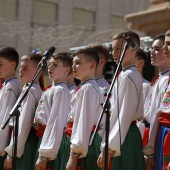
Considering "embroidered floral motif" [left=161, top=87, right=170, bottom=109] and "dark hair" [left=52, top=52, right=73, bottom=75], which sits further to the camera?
"dark hair" [left=52, top=52, right=73, bottom=75]

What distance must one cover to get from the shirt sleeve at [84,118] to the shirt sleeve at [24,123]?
0.68 meters

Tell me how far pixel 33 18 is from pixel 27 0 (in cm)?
65

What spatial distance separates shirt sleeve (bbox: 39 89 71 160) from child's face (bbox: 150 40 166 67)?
0.85 meters

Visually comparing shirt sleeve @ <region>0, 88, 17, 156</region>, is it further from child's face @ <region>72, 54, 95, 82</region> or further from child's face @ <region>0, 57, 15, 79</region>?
child's face @ <region>72, 54, 95, 82</region>

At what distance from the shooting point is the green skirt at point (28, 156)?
599cm

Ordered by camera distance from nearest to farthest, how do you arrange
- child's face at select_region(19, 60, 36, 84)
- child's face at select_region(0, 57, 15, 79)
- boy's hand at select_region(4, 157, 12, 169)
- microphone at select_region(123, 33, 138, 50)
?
microphone at select_region(123, 33, 138, 50), boy's hand at select_region(4, 157, 12, 169), child's face at select_region(19, 60, 36, 84), child's face at select_region(0, 57, 15, 79)

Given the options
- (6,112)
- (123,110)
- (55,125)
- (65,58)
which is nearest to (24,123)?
(6,112)

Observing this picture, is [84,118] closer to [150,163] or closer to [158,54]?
[150,163]

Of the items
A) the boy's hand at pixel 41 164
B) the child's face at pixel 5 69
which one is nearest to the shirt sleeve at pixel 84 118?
the boy's hand at pixel 41 164

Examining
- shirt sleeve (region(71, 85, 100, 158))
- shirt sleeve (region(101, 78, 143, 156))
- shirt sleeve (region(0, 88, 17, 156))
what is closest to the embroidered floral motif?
shirt sleeve (region(101, 78, 143, 156))

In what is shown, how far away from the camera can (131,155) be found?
5.07m

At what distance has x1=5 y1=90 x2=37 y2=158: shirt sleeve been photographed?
593cm

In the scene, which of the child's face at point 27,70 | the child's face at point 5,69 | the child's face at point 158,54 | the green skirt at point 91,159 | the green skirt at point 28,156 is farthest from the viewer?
the child's face at point 5,69

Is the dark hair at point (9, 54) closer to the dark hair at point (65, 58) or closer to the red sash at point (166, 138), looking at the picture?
the dark hair at point (65, 58)
